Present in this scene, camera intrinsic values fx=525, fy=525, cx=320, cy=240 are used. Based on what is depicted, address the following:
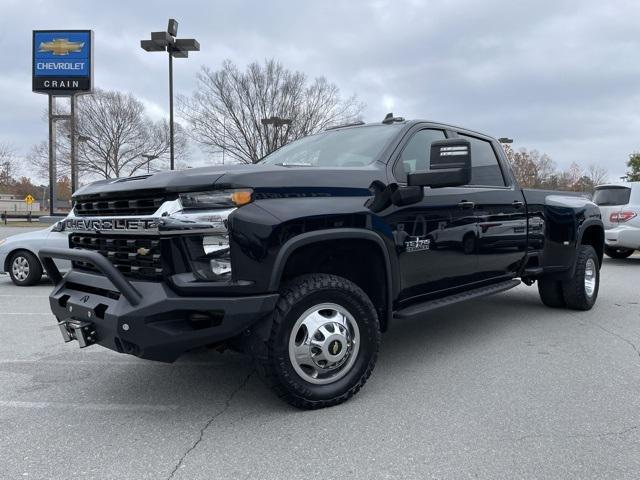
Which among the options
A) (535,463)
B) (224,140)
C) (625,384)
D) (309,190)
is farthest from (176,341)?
(224,140)

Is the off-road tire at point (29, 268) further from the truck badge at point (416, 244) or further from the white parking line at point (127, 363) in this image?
the truck badge at point (416, 244)

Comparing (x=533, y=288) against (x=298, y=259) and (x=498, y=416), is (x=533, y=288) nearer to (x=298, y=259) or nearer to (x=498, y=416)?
(x=498, y=416)

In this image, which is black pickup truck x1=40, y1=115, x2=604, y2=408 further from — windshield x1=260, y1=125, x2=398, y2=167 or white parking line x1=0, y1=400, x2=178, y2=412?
white parking line x1=0, y1=400, x2=178, y2=412

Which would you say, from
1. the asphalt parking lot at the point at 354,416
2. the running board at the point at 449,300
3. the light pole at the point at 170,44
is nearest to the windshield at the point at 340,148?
the running board at the point at 449,300

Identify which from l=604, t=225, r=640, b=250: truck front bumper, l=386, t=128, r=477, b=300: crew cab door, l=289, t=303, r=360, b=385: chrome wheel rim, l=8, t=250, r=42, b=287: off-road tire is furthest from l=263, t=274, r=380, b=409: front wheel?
l=604, t=225, r=640, b=250: truck front bumper

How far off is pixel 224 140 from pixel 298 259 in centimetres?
2270

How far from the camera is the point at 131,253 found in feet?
10.1

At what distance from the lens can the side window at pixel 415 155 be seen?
386 cm

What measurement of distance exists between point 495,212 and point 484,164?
608 mm

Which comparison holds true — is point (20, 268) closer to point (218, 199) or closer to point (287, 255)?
point (218, 199)

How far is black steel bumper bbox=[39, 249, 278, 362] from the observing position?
280cm

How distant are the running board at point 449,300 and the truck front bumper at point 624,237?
7480 millimetres

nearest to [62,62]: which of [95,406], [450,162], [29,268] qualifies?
[29,268]

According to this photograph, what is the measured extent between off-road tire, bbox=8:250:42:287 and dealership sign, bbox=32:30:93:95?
73.0 feet
